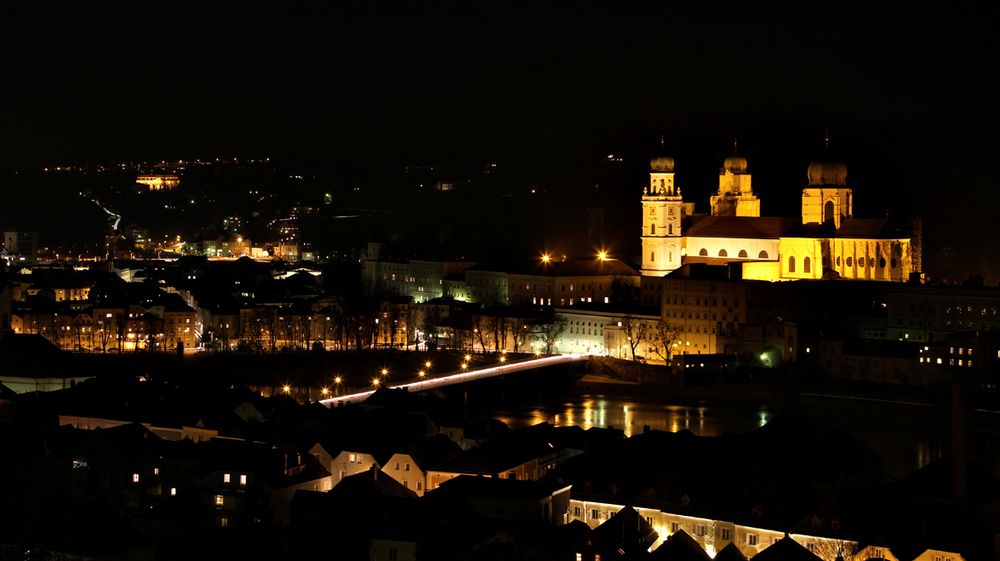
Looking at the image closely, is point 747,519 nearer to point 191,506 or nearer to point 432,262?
point 191,506

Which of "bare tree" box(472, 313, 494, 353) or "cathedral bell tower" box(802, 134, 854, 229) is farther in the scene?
"cathedral bell tower" box(802, 134, 854, 229)

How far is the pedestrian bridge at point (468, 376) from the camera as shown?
30031 millimetres

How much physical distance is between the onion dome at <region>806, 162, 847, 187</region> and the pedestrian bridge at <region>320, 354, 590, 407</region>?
26.3ft

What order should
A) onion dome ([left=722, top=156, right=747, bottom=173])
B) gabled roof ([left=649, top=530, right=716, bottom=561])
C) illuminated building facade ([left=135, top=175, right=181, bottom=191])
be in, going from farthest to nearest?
illuminated building facade ([left=135, top=175, right=181, bottom=191])
onion dome ([left=722, top=156, right=747, bottom=173])
gabled roof ([left=649, top=530, right=716, bottom=561])

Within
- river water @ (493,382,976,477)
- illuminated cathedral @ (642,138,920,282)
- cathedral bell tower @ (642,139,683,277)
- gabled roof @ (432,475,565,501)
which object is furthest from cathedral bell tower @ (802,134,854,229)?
gabled roof @ (432,475,565,501)

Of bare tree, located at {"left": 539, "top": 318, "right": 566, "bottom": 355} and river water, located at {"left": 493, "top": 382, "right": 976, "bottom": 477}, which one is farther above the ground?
bare tree, located at {"left": 539, "top": 318, "right": 566, "bottom": 355}

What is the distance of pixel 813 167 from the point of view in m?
44.0

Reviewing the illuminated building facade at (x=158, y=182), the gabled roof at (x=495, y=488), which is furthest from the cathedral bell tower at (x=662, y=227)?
the illuminated building facade at (x=158, y=182)

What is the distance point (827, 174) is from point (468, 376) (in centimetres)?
1331

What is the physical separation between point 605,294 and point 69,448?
82.7 feet

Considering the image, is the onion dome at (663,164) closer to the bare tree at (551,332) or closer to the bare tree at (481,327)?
the bare tree at (551,332)

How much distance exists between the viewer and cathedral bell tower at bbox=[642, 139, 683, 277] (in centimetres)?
4425

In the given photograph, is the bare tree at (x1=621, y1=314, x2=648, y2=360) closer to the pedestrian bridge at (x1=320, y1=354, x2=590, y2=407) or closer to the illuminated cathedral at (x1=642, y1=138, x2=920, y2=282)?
the pedestrian bridge at (x1=320, y1=354, x2=590, y2=407)

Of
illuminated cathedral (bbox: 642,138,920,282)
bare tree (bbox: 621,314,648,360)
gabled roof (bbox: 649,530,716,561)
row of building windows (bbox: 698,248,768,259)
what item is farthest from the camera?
row of building windows (bbox: 698,248,768,259)
